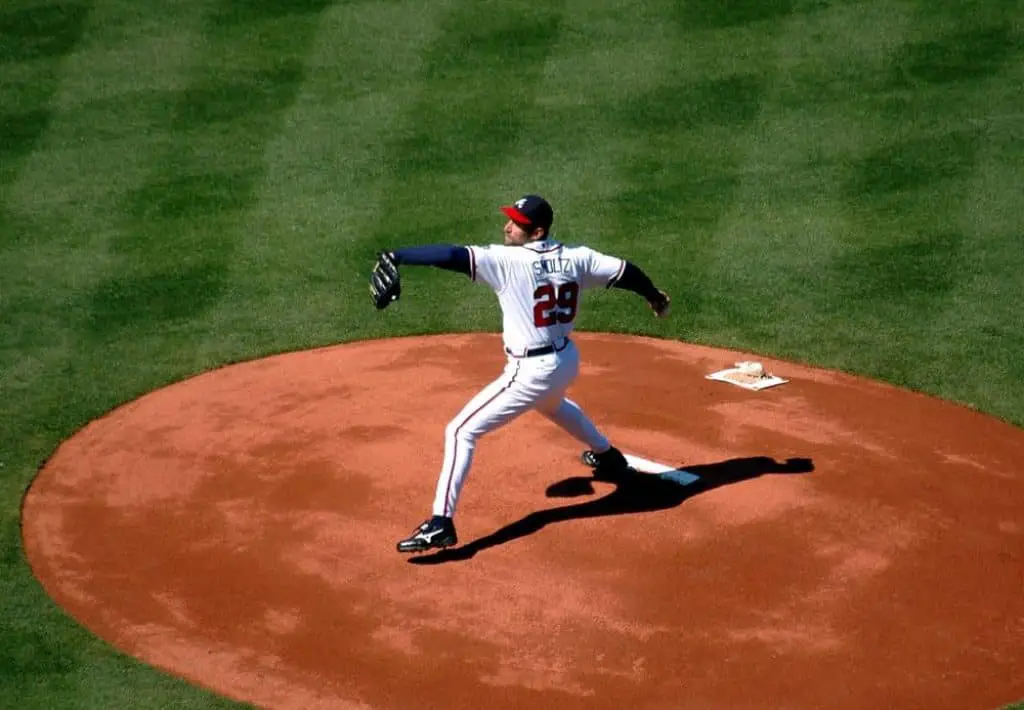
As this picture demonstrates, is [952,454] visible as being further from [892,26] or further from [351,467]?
[892,26]

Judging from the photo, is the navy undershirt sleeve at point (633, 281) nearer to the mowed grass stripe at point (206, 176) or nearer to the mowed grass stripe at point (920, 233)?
the mowed grass stripe at point (920, 233)

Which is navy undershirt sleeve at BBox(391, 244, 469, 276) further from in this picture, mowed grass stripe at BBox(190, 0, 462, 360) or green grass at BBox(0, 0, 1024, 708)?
mowed grass stripe at BBox(190, 0, 462, 360)

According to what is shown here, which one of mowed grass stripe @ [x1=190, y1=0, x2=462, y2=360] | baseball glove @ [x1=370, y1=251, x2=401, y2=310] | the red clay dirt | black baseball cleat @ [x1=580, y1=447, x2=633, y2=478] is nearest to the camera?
the red clay dirt

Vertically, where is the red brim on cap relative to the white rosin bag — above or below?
above

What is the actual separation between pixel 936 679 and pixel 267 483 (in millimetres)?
3760

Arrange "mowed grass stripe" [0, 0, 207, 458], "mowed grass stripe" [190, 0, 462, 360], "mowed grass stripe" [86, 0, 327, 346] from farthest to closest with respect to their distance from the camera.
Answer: "mowed grass stripe" [86, 0, 327, 346] → "mowed grass stripe" [190, 0, 462, 360] → "mowed grass stripe" [0, 0, 207, 458]

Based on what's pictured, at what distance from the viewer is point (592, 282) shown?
782 cm

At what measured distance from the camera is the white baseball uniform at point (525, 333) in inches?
295

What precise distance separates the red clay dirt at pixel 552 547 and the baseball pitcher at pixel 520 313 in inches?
16.2

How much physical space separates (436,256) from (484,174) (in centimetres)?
621

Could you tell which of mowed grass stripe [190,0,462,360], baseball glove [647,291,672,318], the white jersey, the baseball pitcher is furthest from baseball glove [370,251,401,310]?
mowed grass stripe [190,0,462,360]

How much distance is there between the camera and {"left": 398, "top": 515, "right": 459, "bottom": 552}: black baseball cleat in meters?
7.41

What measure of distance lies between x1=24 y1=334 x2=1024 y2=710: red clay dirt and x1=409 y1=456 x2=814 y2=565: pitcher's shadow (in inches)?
0.9

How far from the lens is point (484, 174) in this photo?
1339 cm
